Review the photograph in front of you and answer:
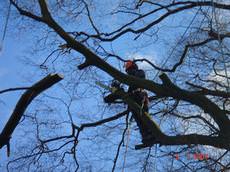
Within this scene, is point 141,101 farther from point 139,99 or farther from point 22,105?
point 22,105

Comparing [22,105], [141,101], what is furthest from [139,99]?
[22,105]

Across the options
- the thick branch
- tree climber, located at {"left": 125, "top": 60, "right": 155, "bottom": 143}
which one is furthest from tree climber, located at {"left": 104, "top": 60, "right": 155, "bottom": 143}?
the thick branch

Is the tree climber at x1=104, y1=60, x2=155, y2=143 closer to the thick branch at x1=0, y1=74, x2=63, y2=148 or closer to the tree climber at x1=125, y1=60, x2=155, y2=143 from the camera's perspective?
the tree climber at x1=125, y1=60, x2=155, y2=143

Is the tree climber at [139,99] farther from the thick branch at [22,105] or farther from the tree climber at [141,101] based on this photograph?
the thick branch at [22,105]

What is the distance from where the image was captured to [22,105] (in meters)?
4.08

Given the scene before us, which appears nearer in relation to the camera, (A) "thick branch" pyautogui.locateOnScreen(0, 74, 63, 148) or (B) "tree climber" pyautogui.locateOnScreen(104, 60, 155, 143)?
(A) "thick branch" pyautogui.locateOnScreen(0, 74, 63, 148)

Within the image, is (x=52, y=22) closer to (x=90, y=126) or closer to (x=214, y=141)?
(x=90, y=126)

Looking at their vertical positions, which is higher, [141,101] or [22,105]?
[141,101]

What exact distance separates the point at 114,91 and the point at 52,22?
1328 mm

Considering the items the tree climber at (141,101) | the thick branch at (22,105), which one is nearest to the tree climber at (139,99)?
the tree climber at (141,101)

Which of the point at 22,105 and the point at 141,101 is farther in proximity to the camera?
the point at 141,101

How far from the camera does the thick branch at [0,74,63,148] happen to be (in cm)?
404

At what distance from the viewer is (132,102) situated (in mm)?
6418

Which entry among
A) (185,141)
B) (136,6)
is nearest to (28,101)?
(185,141)
